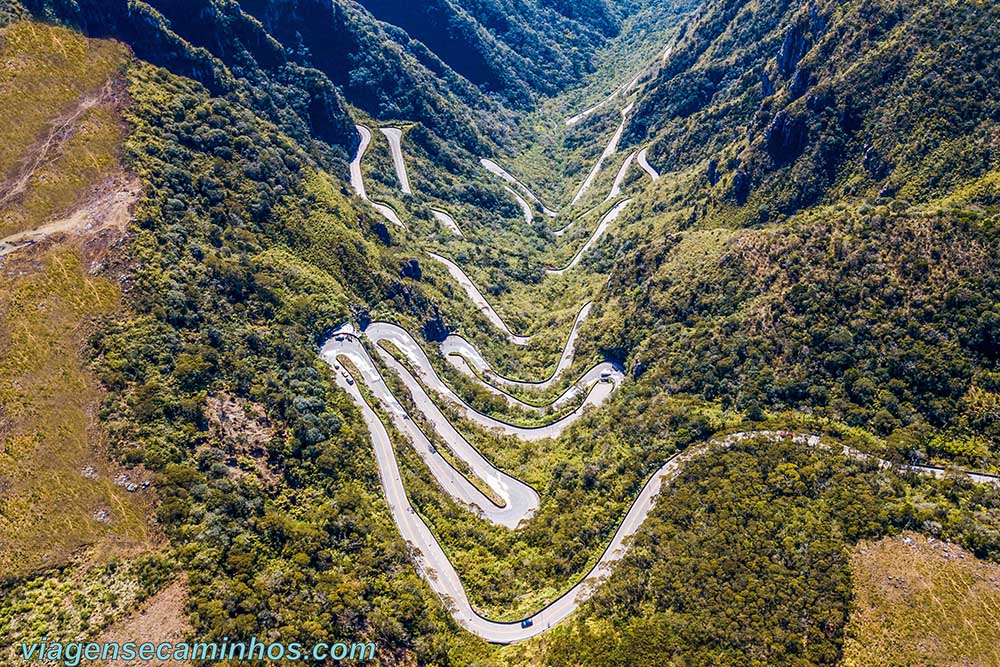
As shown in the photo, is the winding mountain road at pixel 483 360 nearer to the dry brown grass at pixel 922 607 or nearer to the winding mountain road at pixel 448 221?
the winding mountain road at pixel 448 221

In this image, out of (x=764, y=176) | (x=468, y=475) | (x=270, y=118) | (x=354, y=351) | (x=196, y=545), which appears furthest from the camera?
(x=270, y=118)

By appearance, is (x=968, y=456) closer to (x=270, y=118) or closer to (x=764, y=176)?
(x=764, y=176)

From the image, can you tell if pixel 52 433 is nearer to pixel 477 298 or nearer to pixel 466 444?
pixel 466 444

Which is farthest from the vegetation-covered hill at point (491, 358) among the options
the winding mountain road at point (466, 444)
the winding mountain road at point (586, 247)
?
the winding mountain road at point (586, 247)

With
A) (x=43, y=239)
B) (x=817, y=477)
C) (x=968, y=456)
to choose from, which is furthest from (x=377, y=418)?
(x=968, y=456)

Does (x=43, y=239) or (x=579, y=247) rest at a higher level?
(x=43, y=239)

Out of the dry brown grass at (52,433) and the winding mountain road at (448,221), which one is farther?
the winding mountain road at (448,221)

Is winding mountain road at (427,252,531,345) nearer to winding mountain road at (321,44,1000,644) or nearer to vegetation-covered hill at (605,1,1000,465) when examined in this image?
winding mountain road at (321,44,1000,644)

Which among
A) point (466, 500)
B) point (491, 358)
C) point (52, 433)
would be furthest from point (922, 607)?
point (52, 433)

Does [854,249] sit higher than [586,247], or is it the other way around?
[854,249]
